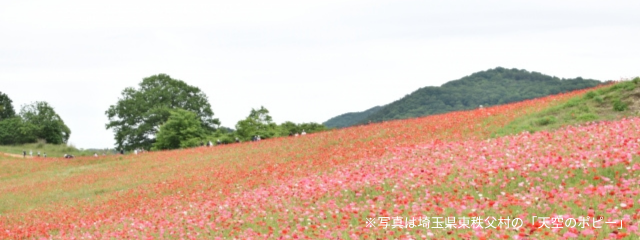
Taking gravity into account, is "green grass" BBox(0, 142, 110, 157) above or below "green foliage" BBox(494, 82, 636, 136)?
above

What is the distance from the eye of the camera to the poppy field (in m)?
10.3

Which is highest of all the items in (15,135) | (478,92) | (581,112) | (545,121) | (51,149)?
(478,92)

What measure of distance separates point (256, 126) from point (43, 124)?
49.4 m

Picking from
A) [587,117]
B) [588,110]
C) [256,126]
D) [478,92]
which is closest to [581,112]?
[588,110]

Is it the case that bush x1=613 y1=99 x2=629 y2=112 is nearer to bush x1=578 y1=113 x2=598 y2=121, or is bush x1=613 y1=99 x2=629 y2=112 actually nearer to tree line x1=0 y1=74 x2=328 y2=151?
bush x1=578 y1=113 x2=598 y2=121

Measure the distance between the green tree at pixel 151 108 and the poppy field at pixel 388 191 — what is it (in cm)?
3892

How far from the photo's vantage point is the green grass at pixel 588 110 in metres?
22.7

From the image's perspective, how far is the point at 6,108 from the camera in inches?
4222

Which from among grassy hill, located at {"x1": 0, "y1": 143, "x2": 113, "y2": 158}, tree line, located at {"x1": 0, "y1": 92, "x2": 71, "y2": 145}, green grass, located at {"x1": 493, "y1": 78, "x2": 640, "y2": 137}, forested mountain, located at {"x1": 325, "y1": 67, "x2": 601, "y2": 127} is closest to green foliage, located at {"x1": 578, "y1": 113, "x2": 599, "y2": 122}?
green grass, located at {"x1": 493, "y1": 78, "x2": 640, "y2": 137}

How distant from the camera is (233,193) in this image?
2134 centimetres

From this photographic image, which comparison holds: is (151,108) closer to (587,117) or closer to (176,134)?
(176,134)

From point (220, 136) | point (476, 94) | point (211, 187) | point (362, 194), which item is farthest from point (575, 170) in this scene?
point (476, 94)

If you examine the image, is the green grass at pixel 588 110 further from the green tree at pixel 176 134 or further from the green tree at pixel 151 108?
the green tree at pixel 151 108

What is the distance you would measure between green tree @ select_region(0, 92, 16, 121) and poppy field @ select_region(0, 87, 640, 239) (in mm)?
82155
